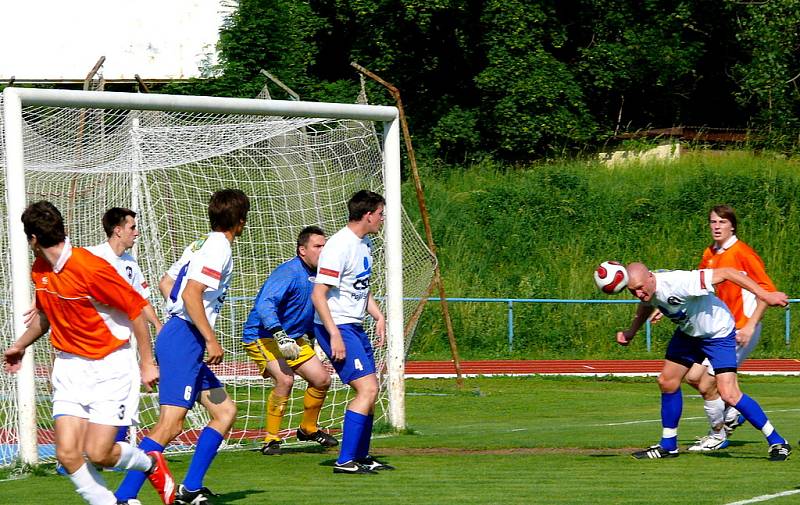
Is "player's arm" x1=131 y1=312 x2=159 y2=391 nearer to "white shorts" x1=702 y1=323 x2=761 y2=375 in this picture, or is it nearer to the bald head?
the bald head

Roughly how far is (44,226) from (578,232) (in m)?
23.8

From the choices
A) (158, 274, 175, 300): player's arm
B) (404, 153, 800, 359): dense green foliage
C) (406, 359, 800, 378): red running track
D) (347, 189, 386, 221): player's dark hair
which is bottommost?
(406, 359, 800, 378): red running track

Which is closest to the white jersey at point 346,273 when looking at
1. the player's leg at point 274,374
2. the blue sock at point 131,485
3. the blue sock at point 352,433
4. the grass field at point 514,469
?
the blue sock at point 352,433

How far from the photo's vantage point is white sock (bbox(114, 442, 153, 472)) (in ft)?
23.1

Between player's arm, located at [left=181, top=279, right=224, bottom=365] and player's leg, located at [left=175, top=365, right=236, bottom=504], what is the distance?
17.6 inches

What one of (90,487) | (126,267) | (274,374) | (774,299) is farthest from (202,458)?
(774,299)

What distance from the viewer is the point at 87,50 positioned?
38406mm

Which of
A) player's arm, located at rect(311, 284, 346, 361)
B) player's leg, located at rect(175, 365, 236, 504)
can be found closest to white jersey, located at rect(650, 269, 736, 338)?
player's arm, located at rect(311, 284, 346, 361)

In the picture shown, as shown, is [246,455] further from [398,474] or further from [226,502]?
[226,502]

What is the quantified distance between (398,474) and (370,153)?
17.4 ft

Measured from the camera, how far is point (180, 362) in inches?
306

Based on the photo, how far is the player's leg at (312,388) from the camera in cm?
1088

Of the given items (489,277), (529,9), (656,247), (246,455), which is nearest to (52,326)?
(246,455)

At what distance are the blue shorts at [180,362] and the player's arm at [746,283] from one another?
3.90m
